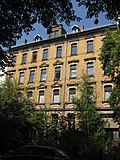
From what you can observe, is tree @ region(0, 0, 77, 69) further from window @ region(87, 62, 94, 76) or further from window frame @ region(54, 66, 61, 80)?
window frame @ region(54, 66, 61, 80)

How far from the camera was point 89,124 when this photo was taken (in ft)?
74.6

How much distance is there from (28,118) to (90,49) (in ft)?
49.7

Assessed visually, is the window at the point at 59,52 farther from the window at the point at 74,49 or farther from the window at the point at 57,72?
the window at the point at 57,72

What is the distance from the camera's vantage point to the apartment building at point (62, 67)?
34281 millimetres

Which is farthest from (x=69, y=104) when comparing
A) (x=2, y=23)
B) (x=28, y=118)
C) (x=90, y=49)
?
(x=2, y=23)

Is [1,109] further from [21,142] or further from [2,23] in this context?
[2,23]

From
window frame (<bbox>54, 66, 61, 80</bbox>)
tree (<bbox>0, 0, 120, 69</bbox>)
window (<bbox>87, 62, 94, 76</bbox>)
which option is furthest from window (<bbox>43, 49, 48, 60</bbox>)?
tree (<bbox>0, 0, 120, 69</bbox>)

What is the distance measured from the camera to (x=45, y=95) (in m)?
36.8

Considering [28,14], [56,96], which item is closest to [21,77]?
[56,96]

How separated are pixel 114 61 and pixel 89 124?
604 centimetres

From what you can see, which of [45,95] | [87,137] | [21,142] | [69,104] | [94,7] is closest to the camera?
[94,7]

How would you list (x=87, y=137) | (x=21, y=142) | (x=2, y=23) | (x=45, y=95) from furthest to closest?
(x=45, y=95), (x=21, y=142), (x=87, y=137), (x=2, y=23)

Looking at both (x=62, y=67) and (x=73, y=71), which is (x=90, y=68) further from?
(x=62, y=67)

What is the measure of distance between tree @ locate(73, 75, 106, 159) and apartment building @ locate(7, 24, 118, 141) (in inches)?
321
